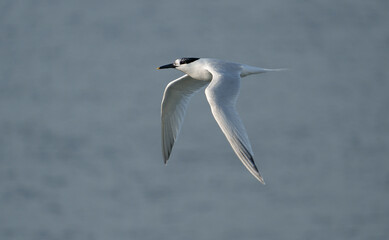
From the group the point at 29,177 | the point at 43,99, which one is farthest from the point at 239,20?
the point at 29,177

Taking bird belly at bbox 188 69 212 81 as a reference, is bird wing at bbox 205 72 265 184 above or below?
below

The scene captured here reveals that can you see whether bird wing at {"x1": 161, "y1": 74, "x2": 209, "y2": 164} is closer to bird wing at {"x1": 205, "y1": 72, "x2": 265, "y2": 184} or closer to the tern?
the tern

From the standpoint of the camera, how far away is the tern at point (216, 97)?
5473mm

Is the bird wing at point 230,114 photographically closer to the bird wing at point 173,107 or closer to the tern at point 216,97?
the tern at point 216,97

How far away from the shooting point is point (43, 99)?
51.8 feet

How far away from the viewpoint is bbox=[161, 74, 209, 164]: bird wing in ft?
25.0

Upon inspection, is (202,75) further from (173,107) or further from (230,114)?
(230,114)

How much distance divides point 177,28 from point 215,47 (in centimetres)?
205

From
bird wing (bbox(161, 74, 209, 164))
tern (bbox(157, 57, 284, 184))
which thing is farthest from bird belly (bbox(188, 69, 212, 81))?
bird wing (bbox(161, 74, 209, 164))

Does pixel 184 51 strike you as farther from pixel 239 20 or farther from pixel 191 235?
pixel 191 235

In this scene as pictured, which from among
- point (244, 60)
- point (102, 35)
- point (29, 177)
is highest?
point (102, 35)

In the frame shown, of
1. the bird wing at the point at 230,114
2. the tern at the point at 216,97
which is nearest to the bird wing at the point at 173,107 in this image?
the tern at the point at 216,97

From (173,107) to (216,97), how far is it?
1763mm

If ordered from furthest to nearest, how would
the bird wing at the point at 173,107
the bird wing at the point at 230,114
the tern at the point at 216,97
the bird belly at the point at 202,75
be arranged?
the bird wing at the point at 173,107 < the bird belly at the point at 202,75 < the tern at the point at 216,97 < the bird wing at the point at 230,114
